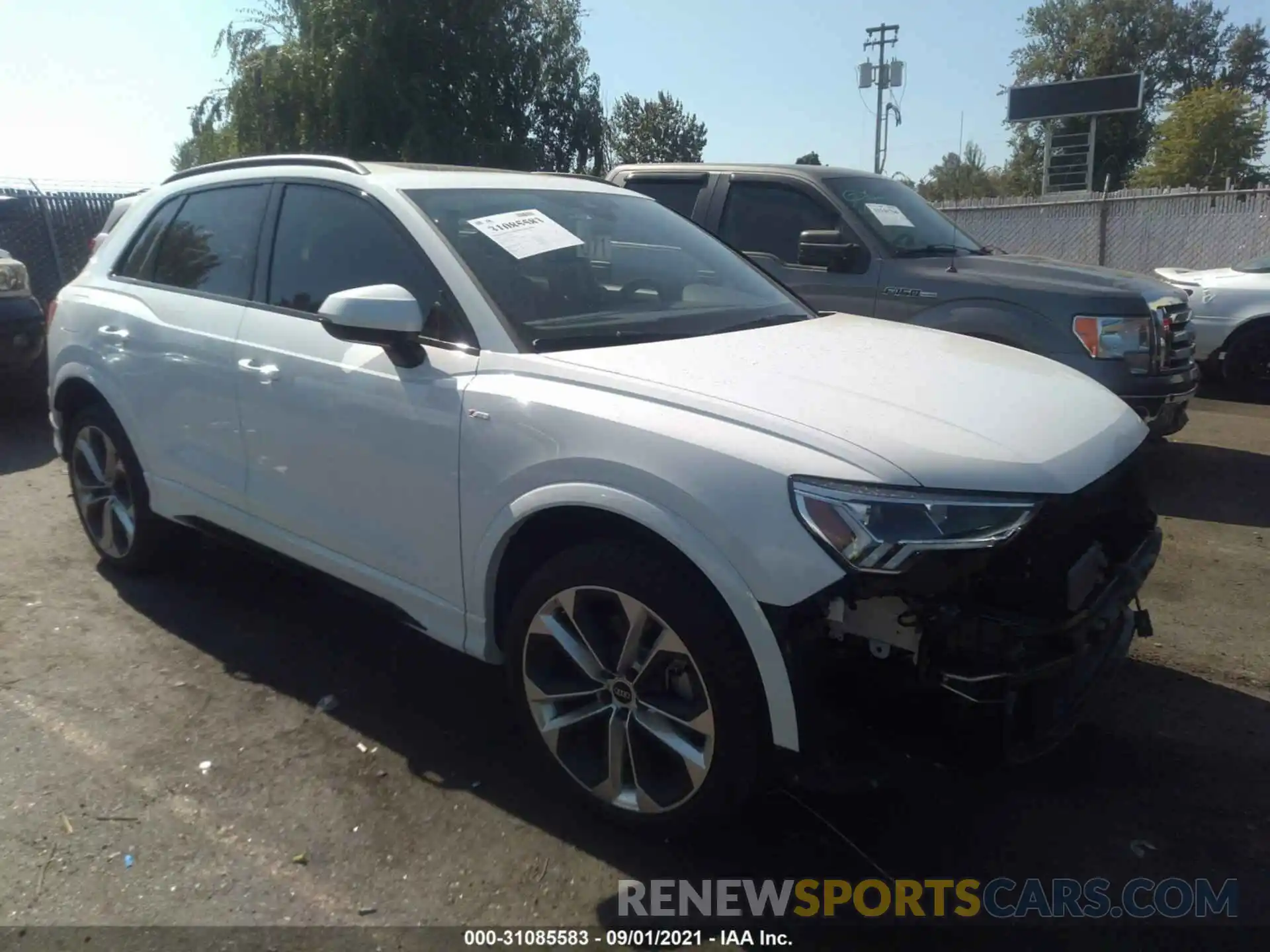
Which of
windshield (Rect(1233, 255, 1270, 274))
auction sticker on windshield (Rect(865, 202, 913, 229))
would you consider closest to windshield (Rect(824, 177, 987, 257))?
auction sticker on windshield (Rect(865, 202, 913, 229))

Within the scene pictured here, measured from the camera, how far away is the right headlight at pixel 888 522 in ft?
7.61

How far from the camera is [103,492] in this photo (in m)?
4.76

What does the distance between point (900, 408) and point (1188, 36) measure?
66409 mm

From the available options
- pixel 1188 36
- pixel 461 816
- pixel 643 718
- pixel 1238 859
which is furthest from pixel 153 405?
pixel 1188 36

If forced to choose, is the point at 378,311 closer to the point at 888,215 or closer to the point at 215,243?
the point at 215,243

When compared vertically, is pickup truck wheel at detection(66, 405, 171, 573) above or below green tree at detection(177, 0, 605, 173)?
below

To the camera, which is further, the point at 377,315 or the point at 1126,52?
the point at 1126,52

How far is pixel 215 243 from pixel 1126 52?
62.2 m

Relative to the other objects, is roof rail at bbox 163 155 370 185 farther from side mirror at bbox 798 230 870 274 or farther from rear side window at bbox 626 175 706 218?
rear side window at bbox 626 175 706 218

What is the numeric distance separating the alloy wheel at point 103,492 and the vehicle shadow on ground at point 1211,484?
16.7ft

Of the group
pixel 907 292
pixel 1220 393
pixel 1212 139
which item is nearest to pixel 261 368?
pixel 907 292

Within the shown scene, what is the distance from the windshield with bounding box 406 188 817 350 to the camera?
3213 mm

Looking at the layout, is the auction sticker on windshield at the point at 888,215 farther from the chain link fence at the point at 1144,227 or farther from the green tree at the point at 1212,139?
the green tree at the point at 1212,139

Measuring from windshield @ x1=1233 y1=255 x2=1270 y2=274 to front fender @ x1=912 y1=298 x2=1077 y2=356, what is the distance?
5.25m
